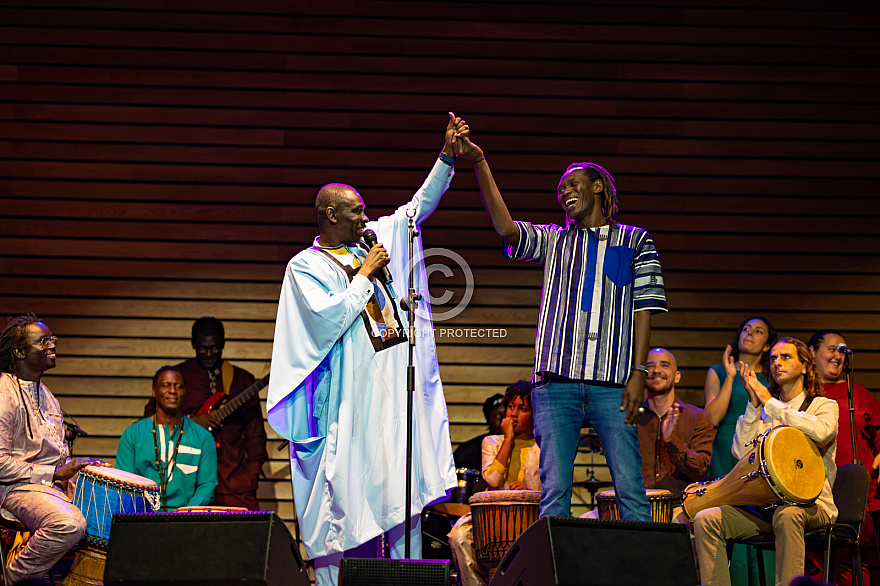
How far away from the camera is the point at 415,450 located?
3846mm

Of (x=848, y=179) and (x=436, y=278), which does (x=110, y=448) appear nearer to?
(x=436, y=278)

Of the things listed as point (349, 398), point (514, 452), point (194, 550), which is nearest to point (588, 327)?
point (349, 398)

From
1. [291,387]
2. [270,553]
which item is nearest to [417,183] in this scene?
[291,387]

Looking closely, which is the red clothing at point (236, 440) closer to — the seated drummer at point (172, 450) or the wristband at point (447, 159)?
the seated drummer at point (172, 450)

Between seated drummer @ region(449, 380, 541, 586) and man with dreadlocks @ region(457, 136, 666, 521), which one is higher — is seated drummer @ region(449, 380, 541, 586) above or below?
below

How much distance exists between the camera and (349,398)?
3.76 metres

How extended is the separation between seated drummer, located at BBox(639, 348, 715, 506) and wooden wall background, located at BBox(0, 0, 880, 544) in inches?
49.3

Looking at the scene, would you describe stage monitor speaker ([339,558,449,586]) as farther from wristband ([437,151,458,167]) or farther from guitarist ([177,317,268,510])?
guitarist ([177,317,268,510])

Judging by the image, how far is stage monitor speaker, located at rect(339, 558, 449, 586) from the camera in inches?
114

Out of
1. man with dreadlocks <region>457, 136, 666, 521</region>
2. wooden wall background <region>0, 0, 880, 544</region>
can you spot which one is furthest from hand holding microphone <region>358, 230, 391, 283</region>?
wooden wall background <region>0, 0, 880, 544</region>

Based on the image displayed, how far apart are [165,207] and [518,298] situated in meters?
2.90

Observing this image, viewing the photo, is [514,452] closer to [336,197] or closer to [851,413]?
[851,413]

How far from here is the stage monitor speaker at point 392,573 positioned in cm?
290

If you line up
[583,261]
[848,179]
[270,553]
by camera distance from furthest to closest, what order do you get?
[848,179] < [583,261] < [270,553]
